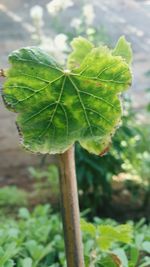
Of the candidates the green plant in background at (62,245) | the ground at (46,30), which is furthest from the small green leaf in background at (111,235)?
the ground at (46,30)

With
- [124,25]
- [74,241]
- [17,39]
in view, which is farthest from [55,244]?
[124,25]

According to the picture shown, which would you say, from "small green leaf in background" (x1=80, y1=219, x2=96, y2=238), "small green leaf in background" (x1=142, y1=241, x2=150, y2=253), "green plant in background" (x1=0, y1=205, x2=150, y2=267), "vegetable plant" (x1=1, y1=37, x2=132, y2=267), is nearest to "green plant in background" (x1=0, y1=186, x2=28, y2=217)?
"green plant in background" (x1=0, y1=205, x2=150, y2=267)

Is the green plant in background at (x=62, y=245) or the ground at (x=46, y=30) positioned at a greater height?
the ground at (x=46, y=30)

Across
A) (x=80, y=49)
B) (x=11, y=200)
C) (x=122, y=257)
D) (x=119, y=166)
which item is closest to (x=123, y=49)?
(x=80, y=49)

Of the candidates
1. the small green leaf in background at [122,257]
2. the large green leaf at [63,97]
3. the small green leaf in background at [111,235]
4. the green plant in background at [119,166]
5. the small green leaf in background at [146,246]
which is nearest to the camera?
the large green leaf at [63,97]

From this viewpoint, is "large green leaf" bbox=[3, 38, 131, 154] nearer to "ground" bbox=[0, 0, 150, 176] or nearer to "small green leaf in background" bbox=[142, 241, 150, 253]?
"small green leaf in background" bbox=[142, 241, 150, 253]

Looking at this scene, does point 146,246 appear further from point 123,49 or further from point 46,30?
point 46,30

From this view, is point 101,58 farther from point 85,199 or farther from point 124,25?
point 124,25

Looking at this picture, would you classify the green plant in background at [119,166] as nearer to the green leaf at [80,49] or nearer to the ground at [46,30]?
the ground at [46,30]
